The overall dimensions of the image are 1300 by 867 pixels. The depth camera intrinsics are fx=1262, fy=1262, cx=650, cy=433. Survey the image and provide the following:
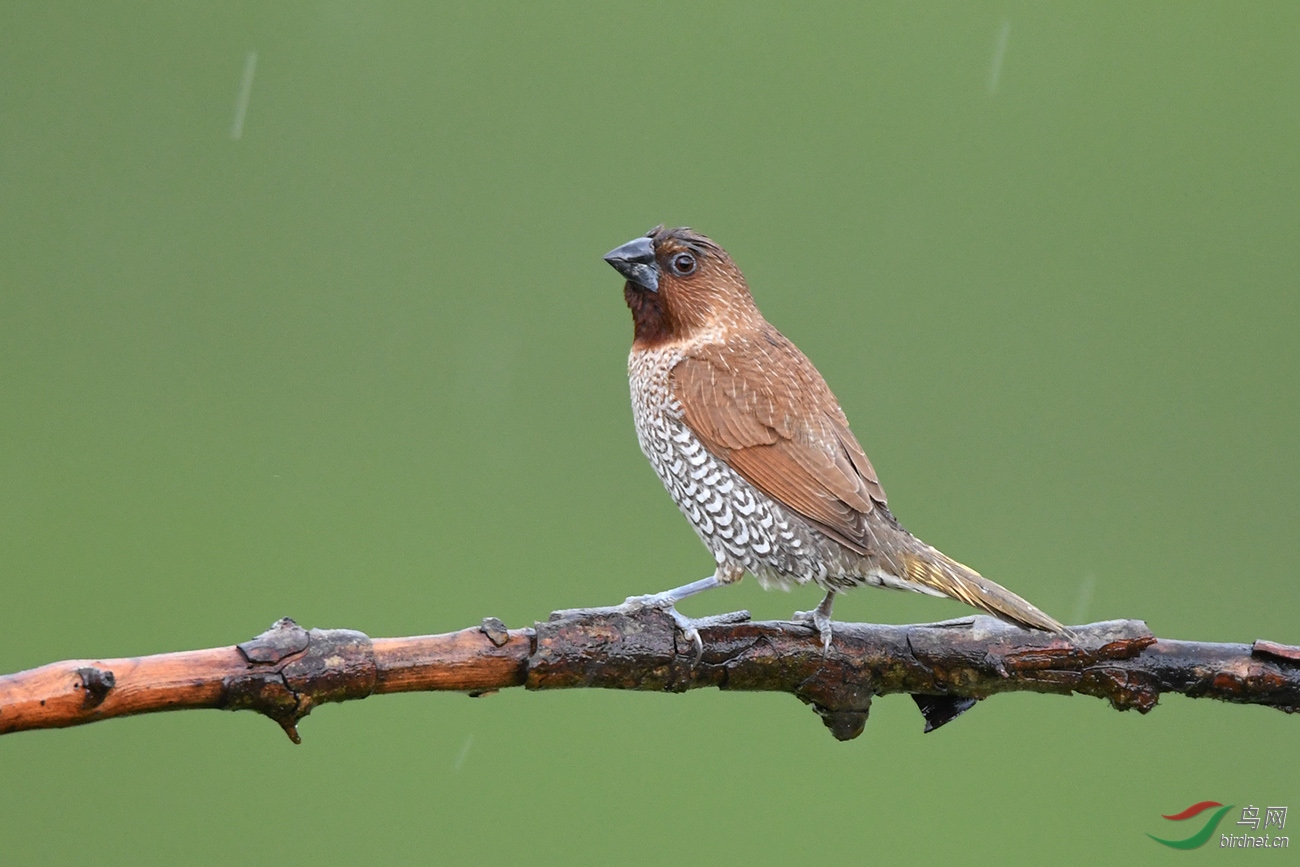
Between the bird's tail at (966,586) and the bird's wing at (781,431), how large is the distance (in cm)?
14

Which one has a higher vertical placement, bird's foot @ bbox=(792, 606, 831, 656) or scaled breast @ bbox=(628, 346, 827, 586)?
scaled breast @ bbox=(628, 346, 827, 586)

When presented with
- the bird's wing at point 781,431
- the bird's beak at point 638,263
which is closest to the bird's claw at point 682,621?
the bird's wing at point 781,431

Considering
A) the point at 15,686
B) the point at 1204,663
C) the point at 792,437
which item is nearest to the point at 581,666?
the point at 792,437

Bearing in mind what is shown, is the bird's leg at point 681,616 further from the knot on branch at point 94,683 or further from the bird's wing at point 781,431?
the knot on branch at point 94,683

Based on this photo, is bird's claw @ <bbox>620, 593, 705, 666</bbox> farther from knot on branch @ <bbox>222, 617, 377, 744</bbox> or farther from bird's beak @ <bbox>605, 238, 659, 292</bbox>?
bird's beak @ <bbox>605, 238, 659, 292</bbox>

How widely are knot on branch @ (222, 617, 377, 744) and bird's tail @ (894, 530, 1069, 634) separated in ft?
4.47

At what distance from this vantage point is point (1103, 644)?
10.00 ft

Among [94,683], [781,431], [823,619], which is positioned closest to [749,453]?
[781,431]

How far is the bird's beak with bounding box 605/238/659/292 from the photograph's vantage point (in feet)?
11.7

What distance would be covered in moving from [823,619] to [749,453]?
49 cm

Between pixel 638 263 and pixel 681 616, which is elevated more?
pixel 638 263

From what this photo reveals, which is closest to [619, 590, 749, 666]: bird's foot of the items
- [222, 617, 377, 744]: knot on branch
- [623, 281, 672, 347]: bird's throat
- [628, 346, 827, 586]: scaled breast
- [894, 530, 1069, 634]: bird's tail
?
[628, 346, 827, 586]: scaled breast

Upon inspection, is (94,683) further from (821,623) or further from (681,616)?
(821,623)

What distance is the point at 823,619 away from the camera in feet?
10.3
